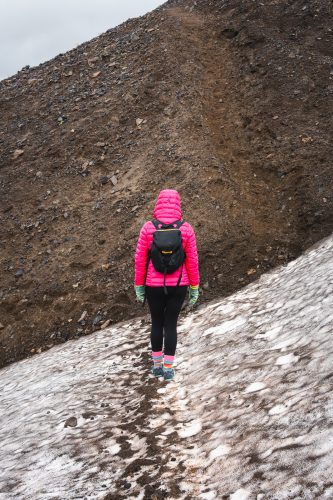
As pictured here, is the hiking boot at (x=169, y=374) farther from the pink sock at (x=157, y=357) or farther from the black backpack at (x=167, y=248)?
the black backpack at (x=167, y=248)

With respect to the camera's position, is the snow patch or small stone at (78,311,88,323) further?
small stone at (78,311,88,323)

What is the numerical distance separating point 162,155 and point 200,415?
38.0 ft

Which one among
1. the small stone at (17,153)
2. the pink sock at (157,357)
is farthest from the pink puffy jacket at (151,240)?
the small stone at (17,153)

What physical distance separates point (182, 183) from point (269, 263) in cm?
429

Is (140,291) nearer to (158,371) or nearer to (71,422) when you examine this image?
(158,371)

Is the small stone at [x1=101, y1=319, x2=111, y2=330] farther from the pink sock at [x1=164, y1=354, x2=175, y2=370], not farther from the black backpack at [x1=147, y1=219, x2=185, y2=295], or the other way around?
the black backpack at [x1=147, y1=219, x2=185, y2=295]

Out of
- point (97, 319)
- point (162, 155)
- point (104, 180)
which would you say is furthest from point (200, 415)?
point (104, 180)

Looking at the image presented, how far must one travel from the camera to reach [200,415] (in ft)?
19.7

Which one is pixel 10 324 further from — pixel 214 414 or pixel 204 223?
pixel 214 414

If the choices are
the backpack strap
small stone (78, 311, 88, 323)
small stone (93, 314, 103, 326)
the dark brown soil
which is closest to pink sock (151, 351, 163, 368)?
the backpack strap

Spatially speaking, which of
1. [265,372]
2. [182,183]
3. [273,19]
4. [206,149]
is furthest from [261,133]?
[265,372]

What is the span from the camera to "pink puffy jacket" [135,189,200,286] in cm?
708

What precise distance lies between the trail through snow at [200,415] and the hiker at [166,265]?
41.5 inches

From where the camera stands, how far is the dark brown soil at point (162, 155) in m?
12.9
